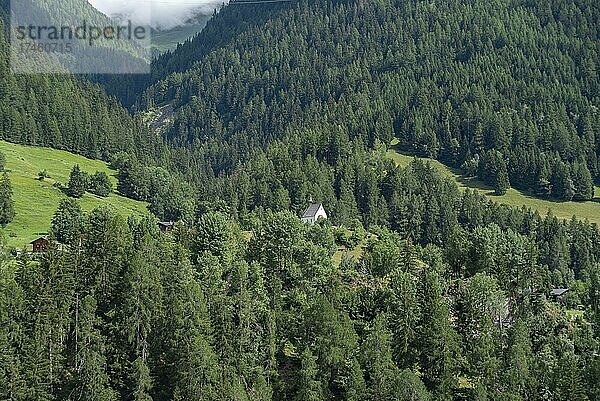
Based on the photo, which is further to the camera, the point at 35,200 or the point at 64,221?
the point at 35,200

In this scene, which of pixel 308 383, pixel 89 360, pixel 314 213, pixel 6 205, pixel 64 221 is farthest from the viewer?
pixel 314 213

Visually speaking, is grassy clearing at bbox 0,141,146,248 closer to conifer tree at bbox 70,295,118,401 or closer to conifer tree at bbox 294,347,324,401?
conifer tree at bbox 70,295,118,401

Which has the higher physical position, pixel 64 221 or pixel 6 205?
pixel 6 205

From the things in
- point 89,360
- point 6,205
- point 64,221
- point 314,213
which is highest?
point 314,213

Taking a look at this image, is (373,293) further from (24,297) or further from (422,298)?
(24,297)

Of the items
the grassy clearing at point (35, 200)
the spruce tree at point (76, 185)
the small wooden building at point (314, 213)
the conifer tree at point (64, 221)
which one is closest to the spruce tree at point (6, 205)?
the grassy clearing at point (35, 200)

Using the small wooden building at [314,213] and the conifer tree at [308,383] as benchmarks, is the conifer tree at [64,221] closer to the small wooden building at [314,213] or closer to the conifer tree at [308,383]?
the small wooden building at [314,213]

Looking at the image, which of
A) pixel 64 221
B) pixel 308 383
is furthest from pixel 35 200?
pixel 308 383

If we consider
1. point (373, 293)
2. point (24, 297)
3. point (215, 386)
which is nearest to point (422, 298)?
point (373, 293)

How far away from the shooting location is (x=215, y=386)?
8281cm

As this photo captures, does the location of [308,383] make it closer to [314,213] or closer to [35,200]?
[314,213]

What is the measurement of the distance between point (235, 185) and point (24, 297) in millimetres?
97581

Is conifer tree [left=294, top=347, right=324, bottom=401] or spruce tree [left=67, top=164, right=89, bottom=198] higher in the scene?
spruce tree [left=67, top=164, right=89, bottom=198]

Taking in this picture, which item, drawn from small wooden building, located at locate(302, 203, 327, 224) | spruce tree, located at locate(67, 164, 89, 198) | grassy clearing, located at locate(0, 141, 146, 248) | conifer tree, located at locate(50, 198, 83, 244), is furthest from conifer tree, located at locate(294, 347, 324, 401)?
spruce tree, located at locate(67, 164, 89, 198)
